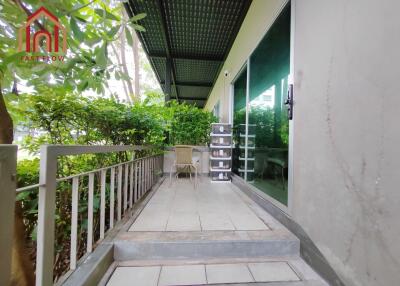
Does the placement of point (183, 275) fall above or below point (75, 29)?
below

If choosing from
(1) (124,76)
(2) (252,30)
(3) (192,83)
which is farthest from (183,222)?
(3) (192,83)

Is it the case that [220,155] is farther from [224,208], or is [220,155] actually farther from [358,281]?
[358,281]

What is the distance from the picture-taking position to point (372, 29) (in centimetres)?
113

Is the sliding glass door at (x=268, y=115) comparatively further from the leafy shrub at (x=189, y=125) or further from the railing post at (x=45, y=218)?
the railing post at (x=45, y=218)

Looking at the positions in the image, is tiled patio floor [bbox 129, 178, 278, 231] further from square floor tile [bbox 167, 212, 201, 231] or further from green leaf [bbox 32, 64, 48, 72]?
green leaf [bbox 32, 64, 48, 72]

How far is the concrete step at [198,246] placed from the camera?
1.69 meters

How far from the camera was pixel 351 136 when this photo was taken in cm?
126

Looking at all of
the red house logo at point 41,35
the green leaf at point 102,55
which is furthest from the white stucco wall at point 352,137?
the red house logo at point 41,35

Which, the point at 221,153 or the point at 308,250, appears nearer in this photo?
the point at 308,250

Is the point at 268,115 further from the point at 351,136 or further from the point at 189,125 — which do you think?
the point at 189,125

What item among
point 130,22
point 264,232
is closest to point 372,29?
point 130,22

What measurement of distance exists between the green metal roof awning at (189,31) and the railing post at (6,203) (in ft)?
13.2

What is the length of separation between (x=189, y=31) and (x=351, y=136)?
4476 mm

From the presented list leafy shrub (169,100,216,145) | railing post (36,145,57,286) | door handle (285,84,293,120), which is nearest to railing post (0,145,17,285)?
railing post (36,145,57,286)
